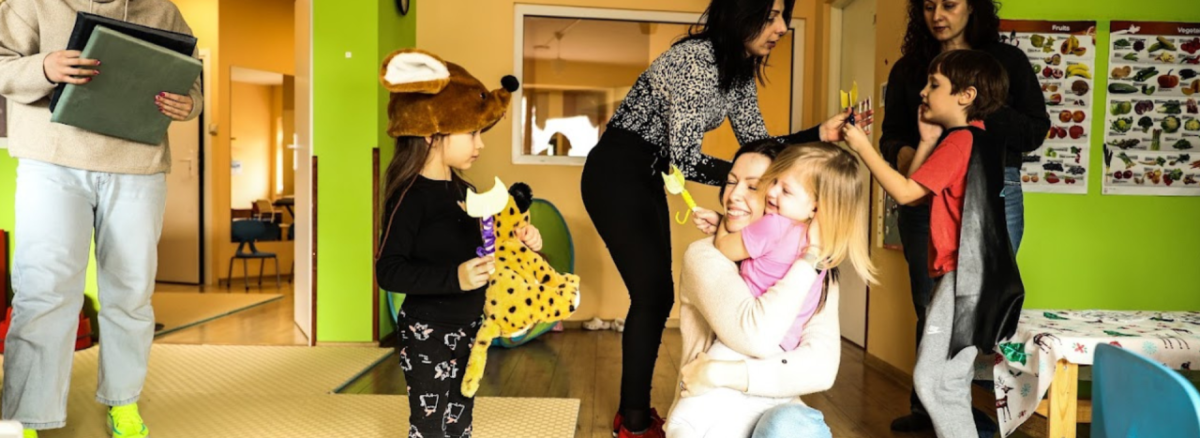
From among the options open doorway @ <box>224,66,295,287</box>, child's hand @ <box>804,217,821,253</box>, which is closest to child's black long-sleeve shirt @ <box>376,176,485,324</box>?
child's hand @ <box>804,217,821,253</box>

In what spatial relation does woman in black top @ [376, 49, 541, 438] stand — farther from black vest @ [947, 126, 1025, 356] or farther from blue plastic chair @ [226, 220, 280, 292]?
blue plastic chair @ [226, 220, 280, 292]

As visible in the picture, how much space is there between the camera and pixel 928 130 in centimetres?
194

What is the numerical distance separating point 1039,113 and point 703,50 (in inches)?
35.4

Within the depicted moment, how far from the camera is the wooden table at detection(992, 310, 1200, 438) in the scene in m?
1.75

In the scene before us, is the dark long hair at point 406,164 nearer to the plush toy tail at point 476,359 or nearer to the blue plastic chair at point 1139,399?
the plush toy tail at point 476,359

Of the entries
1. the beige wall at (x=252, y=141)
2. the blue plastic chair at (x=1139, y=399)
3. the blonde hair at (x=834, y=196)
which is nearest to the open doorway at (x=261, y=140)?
the beige wall at (x=252, y=141)

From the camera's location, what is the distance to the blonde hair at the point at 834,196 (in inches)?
52.2

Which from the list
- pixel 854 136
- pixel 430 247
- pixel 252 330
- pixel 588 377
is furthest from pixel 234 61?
pixel 854 136

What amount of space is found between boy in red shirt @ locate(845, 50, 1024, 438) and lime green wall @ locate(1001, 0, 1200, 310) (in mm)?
942

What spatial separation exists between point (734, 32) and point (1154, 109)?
5.39ft

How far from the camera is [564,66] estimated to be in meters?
4.32

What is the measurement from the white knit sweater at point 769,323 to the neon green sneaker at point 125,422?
1.60 metres

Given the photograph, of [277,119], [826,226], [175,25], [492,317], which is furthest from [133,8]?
[277,119]

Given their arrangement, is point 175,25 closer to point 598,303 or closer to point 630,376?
point 630,376
